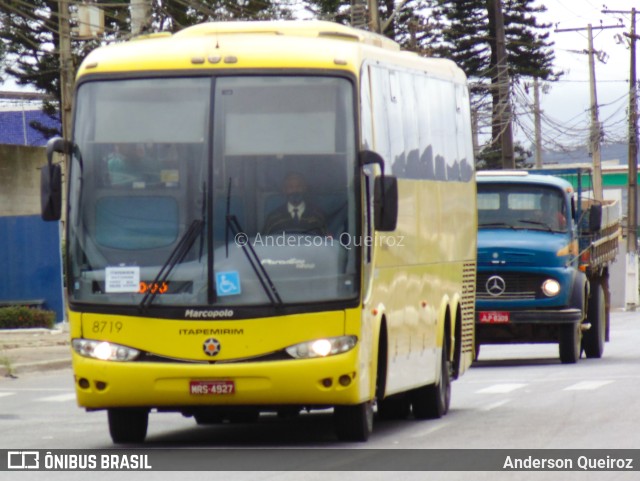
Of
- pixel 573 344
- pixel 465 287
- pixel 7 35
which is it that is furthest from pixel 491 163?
pixel 465 287

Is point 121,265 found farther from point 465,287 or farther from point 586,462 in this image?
point 465,287

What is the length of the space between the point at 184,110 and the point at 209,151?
438 millimetres

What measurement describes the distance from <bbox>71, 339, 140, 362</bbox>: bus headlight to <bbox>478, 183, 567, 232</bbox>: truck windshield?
509 inches

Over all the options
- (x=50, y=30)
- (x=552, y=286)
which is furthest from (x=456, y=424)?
(x=50, y=30)

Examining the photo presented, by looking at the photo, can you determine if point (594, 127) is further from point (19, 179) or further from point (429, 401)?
point (429, 401)

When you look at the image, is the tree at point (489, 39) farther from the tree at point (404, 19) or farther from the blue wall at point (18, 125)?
the blue wall at point (18, 125)

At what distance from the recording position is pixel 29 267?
3619 centimetres

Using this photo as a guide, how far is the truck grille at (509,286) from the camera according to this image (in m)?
24.3

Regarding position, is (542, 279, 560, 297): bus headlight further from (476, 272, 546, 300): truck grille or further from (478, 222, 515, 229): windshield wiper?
(478, 222, 515, 229): windshield wiper

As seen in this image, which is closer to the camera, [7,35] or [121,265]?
[121,265]

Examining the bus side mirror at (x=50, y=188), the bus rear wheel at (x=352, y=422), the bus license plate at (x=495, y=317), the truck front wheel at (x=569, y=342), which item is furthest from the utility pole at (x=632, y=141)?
the bus side mirror at (x=50, y=188)

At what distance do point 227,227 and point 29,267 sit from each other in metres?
24.3

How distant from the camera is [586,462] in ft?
38.3

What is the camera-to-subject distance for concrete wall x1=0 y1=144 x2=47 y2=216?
1291 inches
